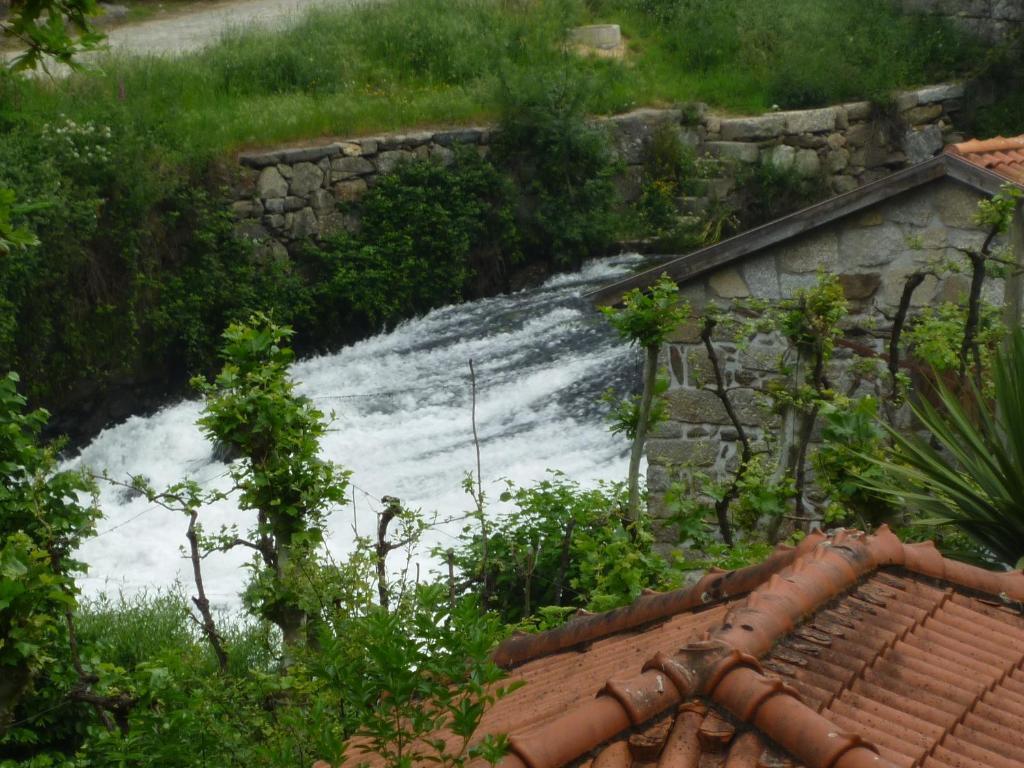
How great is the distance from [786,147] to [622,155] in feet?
8.13

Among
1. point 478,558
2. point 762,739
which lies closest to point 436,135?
point 478,558

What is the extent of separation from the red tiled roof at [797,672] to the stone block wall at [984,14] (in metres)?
18.0

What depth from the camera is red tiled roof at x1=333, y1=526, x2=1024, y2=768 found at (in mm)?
2414

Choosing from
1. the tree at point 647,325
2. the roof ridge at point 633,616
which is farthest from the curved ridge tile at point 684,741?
the tree at point 647,325

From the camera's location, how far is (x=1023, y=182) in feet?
21.7

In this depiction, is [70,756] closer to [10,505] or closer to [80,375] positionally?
[10,505]

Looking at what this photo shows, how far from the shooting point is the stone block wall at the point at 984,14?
1952 centimetres

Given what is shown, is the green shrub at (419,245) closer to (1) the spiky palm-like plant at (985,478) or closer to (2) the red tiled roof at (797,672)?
(1) the spiky palm-like plant at (985,478)

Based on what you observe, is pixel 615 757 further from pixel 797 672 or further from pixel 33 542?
pixel 33 542

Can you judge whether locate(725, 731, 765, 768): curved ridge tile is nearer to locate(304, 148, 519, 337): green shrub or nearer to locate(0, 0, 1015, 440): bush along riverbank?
locate(0, 0, 1015, 440): bush along riverbank

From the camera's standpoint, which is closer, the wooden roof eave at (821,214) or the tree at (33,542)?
the tree at (33,542)

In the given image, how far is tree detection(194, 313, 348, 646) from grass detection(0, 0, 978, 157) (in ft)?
31.2

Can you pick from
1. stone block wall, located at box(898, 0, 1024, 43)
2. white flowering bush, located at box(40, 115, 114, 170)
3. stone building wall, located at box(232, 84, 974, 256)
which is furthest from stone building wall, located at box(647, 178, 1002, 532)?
stone block wall, located at box(898, 0, 1024, 43)

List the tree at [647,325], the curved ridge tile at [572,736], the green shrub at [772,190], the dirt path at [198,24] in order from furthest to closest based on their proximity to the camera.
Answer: the dirt path at [198,24] < the green shrub at [772,190] < the tree at [647,325] < the curved ridge tile at [572,736]
